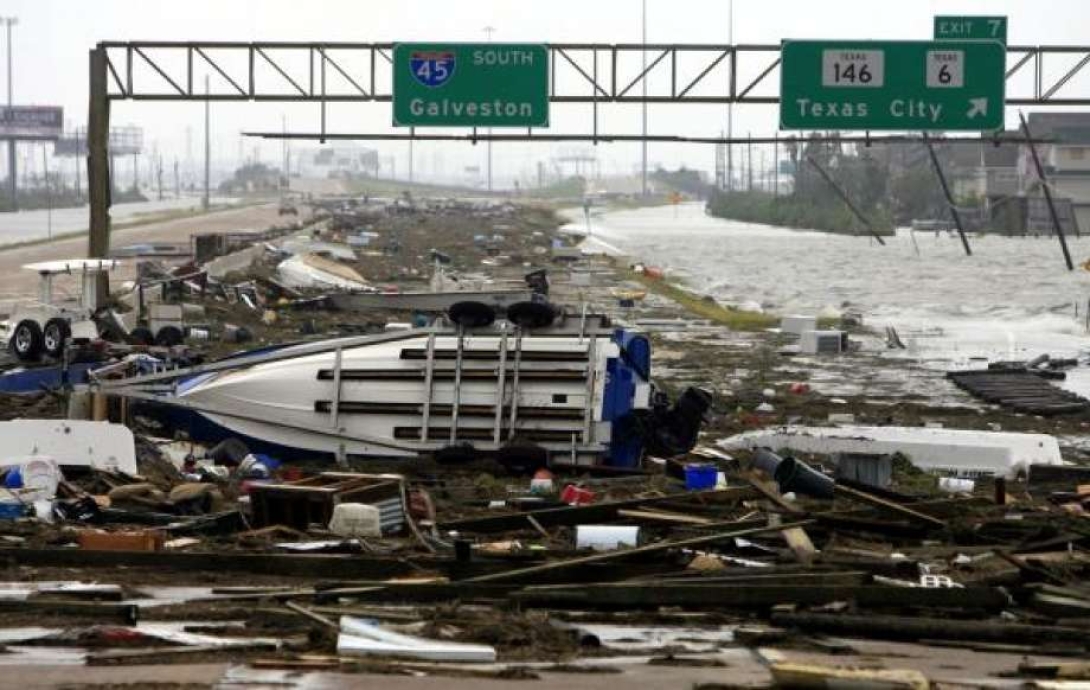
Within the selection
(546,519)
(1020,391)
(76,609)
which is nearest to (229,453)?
(546,519)

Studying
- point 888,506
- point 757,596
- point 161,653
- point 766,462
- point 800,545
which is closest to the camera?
point 161,653

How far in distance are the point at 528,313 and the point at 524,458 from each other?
1.50 metres

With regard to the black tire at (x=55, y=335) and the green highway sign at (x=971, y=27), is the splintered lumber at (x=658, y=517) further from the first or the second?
the green highway sign at (x=971, y=27)

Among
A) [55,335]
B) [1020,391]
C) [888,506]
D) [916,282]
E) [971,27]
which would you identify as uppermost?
A: [971,27]

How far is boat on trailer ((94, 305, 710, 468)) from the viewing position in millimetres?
19453

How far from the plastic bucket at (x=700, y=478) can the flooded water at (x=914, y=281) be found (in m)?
19.8

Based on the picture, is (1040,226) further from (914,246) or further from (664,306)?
(664,306)

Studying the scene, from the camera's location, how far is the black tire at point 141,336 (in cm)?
2819

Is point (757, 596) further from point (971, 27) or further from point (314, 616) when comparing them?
point (971, 27)

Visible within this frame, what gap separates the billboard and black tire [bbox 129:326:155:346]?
16335 cm

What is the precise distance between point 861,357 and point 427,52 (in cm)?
902

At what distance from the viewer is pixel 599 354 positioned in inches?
763

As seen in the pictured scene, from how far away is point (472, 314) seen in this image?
1977 centimetres

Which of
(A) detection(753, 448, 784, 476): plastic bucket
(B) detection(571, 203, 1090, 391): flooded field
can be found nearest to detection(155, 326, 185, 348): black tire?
(A) detection(753, 448, 784, 476): plastic bucket
